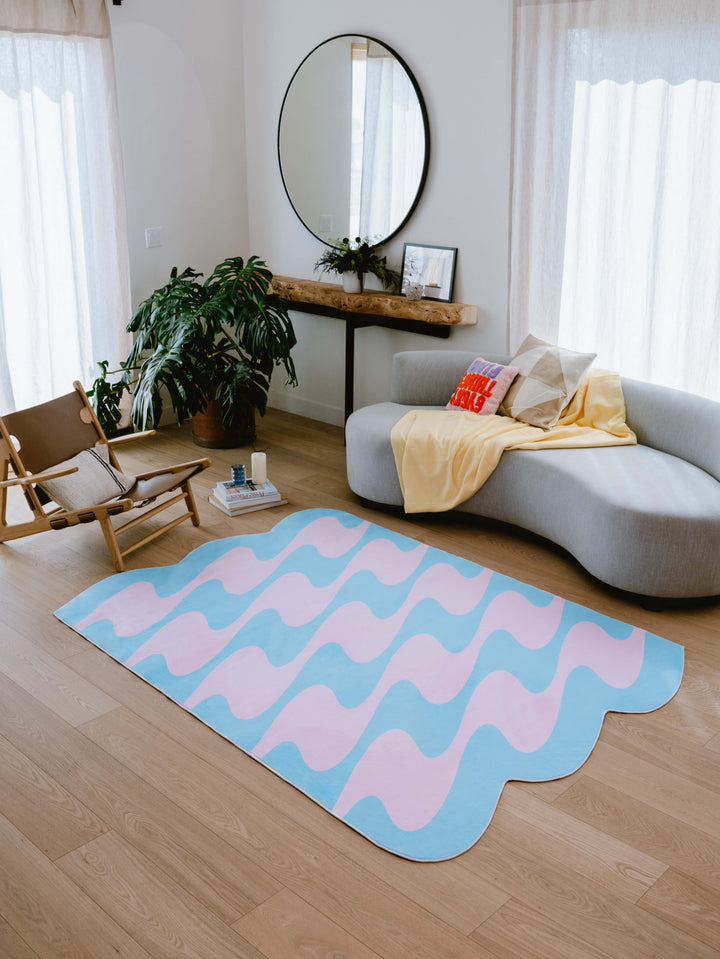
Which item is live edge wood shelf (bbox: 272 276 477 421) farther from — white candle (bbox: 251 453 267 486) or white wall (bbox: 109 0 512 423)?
white candle (bbox: 251 453 267 486)

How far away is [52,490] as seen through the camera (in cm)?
367

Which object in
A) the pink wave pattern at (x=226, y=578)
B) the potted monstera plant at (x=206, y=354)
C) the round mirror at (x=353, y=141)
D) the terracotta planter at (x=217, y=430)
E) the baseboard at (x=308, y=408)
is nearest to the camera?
the pink wave pattern at (x=226, y=578)

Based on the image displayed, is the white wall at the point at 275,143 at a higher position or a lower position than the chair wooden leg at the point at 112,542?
higher

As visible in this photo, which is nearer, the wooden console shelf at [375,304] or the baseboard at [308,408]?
the wooden console shelf at [375,304]

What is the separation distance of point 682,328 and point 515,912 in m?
2.78

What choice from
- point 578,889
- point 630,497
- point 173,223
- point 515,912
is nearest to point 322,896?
point 515,912

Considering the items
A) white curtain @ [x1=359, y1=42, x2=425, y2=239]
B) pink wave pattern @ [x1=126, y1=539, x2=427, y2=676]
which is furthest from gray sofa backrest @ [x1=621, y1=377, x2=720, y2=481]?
white curtain @ [x1=359, y1=42, x2=425, y2=239]

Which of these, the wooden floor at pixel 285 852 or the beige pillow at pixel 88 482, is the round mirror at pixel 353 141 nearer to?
the beige pillow at pixel 88 482

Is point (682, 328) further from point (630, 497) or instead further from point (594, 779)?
point (594, 779)

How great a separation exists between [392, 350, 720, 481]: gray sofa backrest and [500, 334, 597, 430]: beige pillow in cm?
22

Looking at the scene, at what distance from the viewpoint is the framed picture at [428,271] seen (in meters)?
4.77

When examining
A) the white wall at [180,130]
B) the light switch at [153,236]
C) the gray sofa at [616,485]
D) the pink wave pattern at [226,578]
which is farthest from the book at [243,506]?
the light switch at [153,236]

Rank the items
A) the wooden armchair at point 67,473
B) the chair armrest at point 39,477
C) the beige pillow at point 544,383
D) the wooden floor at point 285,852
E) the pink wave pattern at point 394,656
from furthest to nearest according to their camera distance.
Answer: the beige pillow at point 544,383
the wooden armchair at point 67,473
the chair armrest at point 39,477
the pink wave pattern at point 394,656
the wooden floor at point 285,852

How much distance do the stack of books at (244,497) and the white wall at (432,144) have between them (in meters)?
1.32
